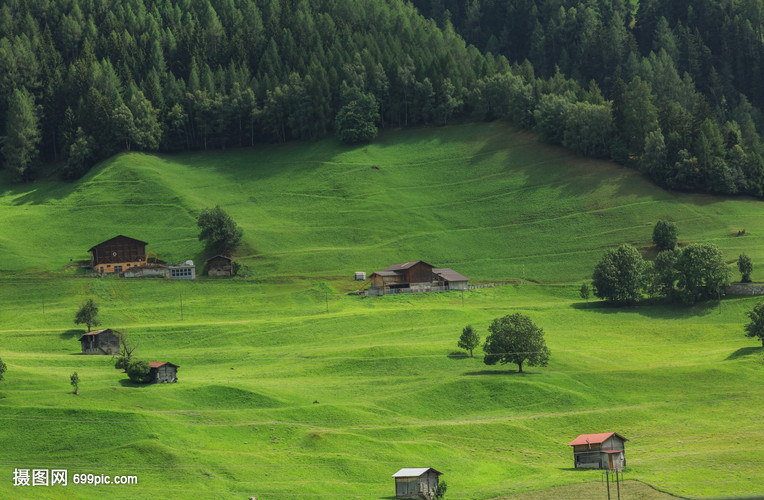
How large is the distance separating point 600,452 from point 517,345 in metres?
34.4

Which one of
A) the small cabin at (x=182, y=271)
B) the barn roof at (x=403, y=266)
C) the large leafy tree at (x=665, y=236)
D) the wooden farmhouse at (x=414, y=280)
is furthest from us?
the large leafy tree at (x=665, y=236)

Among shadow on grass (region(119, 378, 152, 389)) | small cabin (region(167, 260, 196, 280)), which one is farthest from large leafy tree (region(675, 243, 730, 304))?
shadow on grass (region(119, 378, 152, 389))

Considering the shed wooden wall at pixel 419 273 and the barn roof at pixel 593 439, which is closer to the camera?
the barn roof at pixel 593 439

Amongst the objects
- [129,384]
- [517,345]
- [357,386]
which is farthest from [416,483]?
[517,345]

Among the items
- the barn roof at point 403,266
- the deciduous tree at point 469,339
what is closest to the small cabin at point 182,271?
the barn roof at point 403,266

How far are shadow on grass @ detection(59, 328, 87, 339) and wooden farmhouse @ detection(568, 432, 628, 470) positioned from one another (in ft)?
250

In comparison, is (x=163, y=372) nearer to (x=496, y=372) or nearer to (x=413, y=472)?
(x=496, y=372)

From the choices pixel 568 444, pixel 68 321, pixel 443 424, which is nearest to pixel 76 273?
pixel 68 321

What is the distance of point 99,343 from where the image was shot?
468ft

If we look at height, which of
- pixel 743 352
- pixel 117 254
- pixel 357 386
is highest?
pixel 117 254

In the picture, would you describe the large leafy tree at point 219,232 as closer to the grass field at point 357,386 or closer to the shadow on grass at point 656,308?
the grass field at point 357,386

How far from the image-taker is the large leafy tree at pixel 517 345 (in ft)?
433

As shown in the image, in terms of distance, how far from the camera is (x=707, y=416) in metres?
117

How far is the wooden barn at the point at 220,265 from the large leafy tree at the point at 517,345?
216 ft
